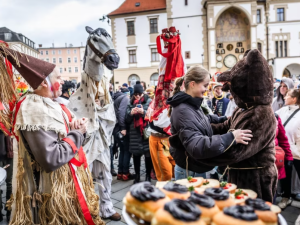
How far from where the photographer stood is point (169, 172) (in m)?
3.90

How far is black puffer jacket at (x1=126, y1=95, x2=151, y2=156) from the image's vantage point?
469cm

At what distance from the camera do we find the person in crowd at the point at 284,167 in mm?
3357

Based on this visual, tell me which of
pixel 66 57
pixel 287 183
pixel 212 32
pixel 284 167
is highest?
pixel 66 57

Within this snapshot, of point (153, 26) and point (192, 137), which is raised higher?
point (153, 26)

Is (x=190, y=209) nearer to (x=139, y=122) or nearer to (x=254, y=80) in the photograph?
(x=254, y=80)

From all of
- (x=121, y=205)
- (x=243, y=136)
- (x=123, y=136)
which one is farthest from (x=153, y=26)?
(x=243, y=136)

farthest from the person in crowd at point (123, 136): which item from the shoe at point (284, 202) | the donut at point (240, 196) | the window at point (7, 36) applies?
the window at point (7, 36)

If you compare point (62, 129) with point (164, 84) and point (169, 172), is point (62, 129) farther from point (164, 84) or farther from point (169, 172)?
point (169, 172)

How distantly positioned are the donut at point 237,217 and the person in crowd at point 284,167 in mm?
2506

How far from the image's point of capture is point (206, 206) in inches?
46.5

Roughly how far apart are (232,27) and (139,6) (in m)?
12.1

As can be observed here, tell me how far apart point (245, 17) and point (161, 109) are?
3028cm

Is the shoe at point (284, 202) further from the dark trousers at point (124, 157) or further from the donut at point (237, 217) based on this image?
the donut at point (237, 217)

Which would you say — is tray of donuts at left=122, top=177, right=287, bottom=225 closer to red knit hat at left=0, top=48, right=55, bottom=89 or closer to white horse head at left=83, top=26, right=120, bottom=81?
red knit hat at left=0, top=48, right=55, bottom=89
